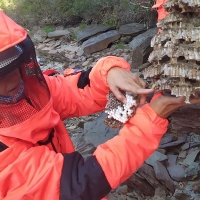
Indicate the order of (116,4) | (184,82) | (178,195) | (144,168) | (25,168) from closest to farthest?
(184,82) → (25,168) → (178,195) → (144,168) → (116,4)

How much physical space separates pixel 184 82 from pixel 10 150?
86 centimetres

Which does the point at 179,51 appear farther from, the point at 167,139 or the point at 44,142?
the point at 167,139

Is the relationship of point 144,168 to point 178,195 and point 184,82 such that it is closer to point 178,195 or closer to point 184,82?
point 178,195

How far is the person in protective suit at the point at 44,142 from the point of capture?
5.76ft

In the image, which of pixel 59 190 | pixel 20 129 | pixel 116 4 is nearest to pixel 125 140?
pixel 59 190

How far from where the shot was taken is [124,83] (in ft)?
6.59

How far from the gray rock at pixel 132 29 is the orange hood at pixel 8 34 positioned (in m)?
5.73

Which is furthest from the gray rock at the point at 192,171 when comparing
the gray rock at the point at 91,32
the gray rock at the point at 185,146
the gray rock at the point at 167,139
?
the gray rock at the point at 91,32

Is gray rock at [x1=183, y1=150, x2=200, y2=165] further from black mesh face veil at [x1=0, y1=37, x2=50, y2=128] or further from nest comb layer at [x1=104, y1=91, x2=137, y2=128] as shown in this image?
black mesh face veil at [x1=0, y1=37, x2=50, y2=128]

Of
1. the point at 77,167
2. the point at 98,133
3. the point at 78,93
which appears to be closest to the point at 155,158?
the point at 98,133

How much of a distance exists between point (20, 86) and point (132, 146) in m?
0.65

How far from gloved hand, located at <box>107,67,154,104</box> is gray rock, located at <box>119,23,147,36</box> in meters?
5.38

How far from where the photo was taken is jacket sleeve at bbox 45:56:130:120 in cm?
227

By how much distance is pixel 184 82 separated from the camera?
1.66 metres
